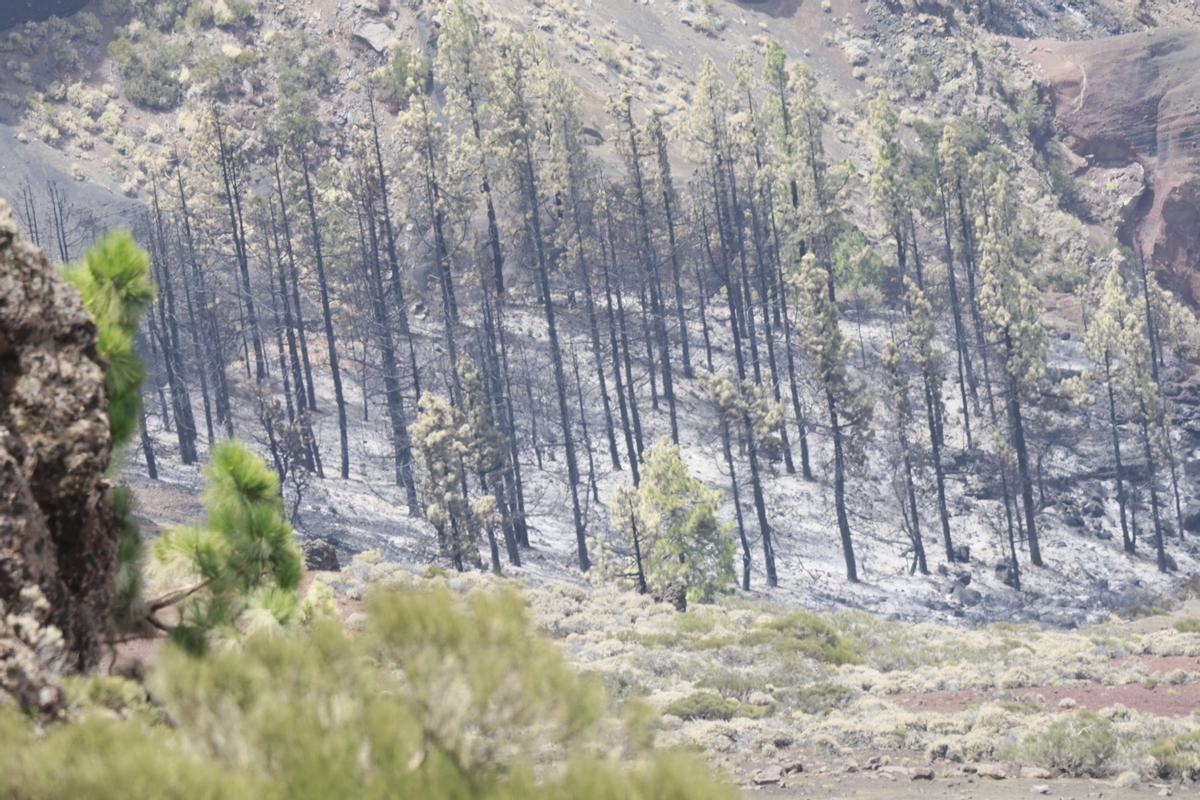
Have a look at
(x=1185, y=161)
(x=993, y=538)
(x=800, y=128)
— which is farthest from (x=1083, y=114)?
(x=993, y=538)

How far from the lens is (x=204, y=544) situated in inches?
297

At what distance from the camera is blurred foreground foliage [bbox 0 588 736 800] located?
15.7 feet

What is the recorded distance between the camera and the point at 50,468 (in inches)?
254

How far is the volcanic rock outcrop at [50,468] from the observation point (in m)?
5.89

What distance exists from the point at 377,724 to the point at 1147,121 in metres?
93.6

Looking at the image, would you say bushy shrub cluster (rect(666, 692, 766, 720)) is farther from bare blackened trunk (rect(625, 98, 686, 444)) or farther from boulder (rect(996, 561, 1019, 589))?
bare blackened trunk (rect(625, 98, 686, 444))

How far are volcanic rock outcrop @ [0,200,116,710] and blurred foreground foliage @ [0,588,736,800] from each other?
1.57 feet

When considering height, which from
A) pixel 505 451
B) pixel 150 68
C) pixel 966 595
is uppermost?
pixel 150 68

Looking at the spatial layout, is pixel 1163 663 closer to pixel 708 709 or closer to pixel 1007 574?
pixel 708 709

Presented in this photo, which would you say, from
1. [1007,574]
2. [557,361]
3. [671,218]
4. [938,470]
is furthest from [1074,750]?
[671,218]

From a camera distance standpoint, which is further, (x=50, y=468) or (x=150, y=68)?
(x=150, y=68)

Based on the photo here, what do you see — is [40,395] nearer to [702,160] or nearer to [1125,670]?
[1125,670]

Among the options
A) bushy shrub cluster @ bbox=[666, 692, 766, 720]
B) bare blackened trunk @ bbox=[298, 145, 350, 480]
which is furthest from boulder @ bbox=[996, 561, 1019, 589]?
bushy shrub cluster @ bbox=[666, 692, 766, 720]

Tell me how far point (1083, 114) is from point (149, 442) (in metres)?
67.5
